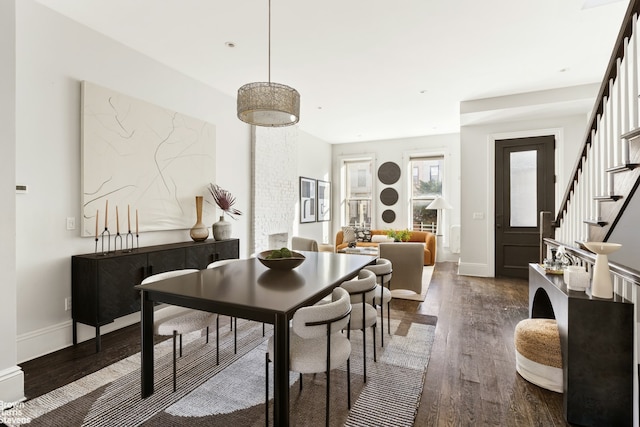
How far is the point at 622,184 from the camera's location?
2209 millimetres

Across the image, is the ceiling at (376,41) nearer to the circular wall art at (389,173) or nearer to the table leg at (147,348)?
the table leg at (147,348)

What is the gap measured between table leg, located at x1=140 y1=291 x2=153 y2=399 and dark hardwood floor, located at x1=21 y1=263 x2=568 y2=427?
70 cm

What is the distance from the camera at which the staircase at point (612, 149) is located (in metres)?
2.08

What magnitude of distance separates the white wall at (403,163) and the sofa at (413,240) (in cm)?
71

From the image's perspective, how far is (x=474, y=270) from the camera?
5855 mm

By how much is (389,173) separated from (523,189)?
3101 mm

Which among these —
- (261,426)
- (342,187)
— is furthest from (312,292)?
(342,187)

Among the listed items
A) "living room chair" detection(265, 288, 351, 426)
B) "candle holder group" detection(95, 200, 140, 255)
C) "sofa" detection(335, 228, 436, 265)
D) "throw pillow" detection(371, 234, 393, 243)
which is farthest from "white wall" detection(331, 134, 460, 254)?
"living room chair" detection(265, 288, 351, 426)

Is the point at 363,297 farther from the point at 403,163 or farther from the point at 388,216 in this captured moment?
the point at 403,163

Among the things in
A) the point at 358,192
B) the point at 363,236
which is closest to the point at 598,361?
the point at 363,236

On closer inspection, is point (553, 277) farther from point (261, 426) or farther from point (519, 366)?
point (261, 426)

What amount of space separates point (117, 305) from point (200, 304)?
165 cm

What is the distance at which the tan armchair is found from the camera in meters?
4.32

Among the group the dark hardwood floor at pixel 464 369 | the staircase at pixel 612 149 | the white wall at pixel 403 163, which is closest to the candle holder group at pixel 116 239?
the dark hardwood floor at pixel 464 369
